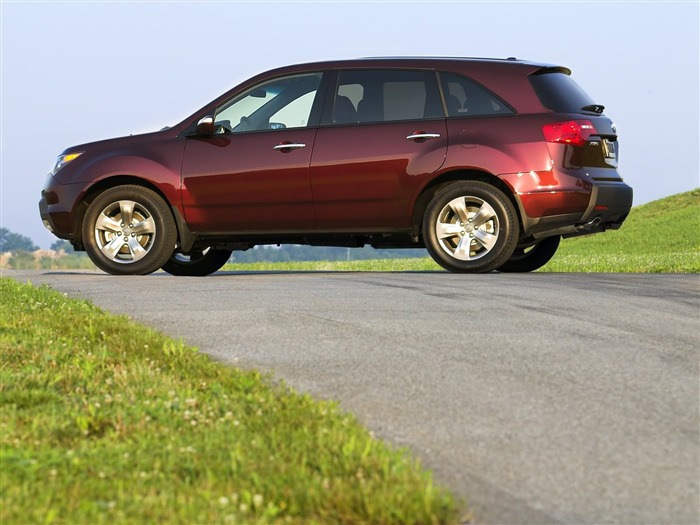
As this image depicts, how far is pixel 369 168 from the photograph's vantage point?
11.2 metres

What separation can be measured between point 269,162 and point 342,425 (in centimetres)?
680

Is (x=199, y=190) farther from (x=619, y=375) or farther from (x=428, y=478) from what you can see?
(x=428, y=478)

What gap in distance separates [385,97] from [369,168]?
2.60 feet

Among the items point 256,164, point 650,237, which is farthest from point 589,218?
point 650,237

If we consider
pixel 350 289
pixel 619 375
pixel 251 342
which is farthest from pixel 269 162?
pixel 619 375

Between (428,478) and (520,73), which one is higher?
(520,73)

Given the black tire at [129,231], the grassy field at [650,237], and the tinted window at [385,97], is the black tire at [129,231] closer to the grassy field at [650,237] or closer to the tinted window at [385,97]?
the tinted window at [385,97]

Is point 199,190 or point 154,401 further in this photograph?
point 199,190

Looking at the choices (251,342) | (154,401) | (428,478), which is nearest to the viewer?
(428,478)

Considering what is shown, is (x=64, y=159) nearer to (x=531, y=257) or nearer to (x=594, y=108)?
(x=531, y=257)

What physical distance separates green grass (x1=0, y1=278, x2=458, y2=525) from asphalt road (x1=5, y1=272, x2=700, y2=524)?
0.94 ft

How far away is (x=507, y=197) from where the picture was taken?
36.4 ft

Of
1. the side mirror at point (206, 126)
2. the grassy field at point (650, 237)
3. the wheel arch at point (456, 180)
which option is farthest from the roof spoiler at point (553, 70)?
the grassy field at point (650, 237)

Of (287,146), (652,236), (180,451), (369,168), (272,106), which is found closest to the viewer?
(180,451)
